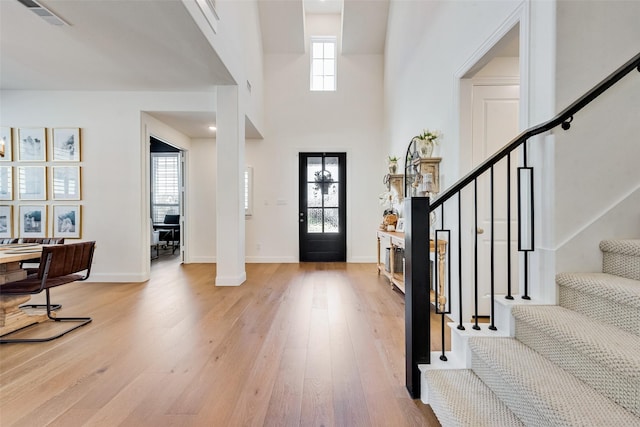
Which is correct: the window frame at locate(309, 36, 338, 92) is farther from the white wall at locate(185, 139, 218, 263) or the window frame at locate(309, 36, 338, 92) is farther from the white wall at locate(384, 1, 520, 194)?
the white wall at locate(185, 139, 218, 263)

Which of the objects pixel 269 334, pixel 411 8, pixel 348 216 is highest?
pixel 411 8

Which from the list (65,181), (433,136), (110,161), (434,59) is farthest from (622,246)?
(65,181)

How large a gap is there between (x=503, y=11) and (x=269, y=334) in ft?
9.91

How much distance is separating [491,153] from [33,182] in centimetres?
599

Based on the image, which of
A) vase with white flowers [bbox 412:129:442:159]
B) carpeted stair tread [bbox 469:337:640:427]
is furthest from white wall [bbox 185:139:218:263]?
carpeted stair tread [bbox 469:337:640:427]

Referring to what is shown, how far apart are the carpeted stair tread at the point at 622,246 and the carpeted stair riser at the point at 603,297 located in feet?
0.44

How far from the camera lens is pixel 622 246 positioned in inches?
56.8

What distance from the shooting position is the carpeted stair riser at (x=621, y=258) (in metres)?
1.38

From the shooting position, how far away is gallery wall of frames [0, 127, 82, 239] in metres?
4.22

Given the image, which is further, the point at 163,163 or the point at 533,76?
the point at 163,163

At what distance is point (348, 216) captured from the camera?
5.88 m

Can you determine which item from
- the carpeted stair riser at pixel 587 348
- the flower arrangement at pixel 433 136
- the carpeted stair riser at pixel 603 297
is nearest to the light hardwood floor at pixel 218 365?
the carpeted stair riser at pixel 587 348

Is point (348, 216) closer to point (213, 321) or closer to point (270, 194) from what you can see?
point (270, 194)

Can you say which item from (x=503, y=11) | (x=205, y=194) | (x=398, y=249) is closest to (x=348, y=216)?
(x=398, y=249)
